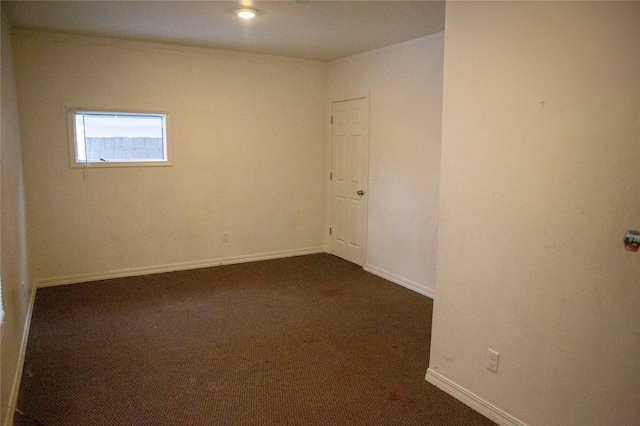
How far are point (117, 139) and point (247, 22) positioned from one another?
1.98m

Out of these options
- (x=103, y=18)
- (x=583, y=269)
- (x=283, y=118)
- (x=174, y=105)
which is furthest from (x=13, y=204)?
(x=583, y=269)

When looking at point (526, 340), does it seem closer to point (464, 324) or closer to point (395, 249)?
point (464, 324)

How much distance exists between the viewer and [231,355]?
3086mm

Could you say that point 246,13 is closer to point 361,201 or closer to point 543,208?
point 361,201

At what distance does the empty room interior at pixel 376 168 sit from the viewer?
190cm

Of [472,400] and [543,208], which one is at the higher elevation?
[543,208]

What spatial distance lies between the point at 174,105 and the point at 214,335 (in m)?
2.68

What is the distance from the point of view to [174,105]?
4.81m

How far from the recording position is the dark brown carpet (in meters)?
2.44

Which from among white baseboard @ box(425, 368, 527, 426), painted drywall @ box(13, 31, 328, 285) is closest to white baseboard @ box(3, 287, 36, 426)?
painted drywall @ box(13, 31, 328, 285)

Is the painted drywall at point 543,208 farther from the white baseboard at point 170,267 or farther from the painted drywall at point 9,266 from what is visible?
the white baseboard at point 170,267

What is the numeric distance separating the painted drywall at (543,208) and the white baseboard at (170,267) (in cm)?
325

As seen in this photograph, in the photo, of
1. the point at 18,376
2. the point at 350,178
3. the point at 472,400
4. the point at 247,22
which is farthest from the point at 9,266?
the point at 350,178

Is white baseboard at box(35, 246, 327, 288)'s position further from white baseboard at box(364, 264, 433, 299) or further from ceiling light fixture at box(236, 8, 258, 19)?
ceiling light fixture at box(236, 8, 258, 19)
